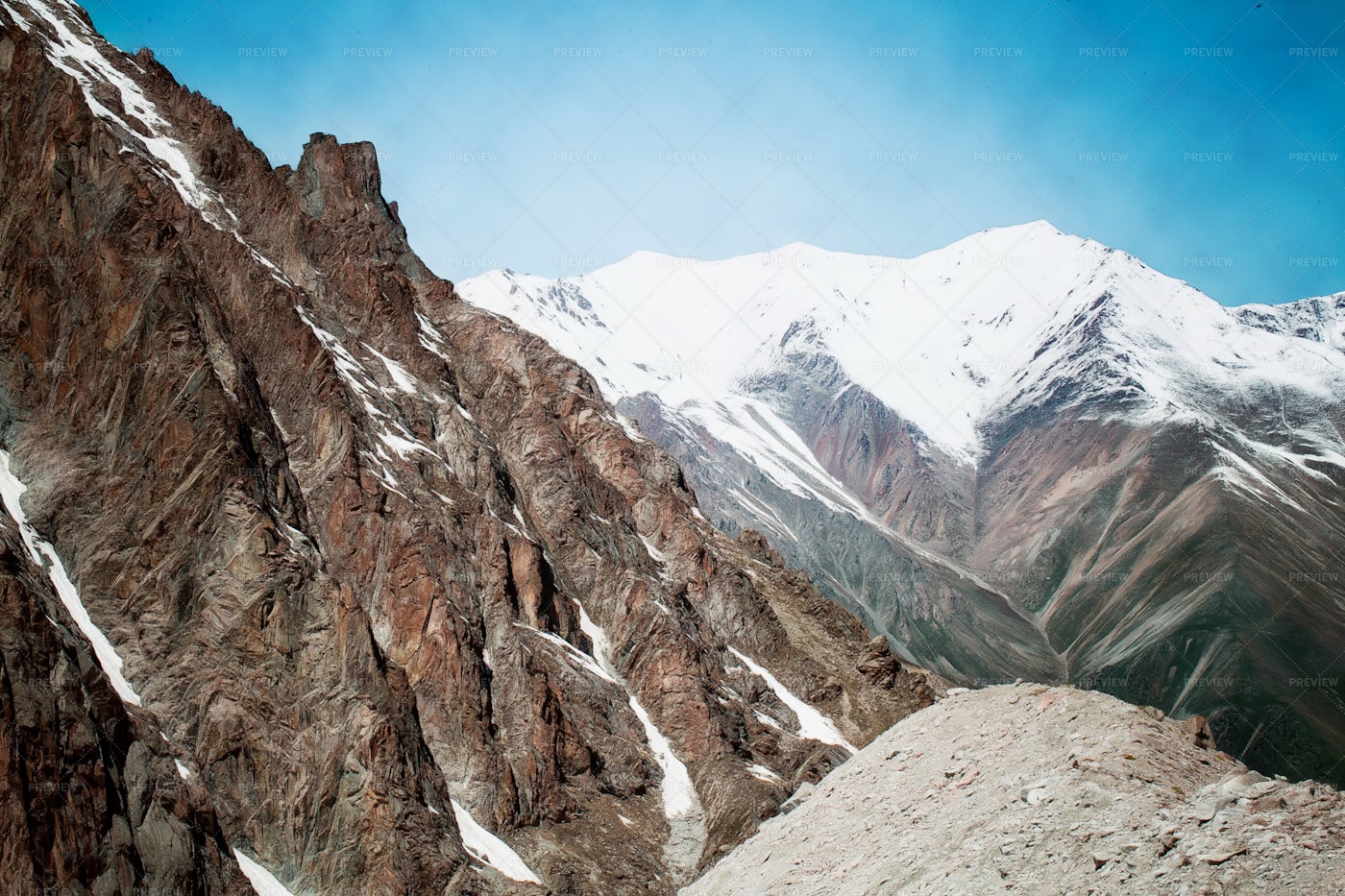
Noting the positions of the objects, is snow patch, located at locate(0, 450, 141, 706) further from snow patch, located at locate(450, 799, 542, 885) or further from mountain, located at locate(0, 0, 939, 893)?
snow patch, located at locate(450, 799, 542, 885)

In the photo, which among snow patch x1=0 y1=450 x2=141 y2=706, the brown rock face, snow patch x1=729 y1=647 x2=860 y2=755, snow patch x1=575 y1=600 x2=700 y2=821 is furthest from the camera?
snow patch x1=729 y1=647 x2=860 y2=755

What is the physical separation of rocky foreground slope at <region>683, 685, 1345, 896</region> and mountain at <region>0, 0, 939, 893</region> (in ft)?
66.0

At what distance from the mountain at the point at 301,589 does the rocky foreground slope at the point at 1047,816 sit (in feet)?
66.0

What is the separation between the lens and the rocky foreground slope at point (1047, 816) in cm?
2270

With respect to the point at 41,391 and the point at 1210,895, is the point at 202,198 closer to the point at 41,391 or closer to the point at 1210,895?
the point at 41,391

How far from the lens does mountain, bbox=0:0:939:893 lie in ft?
155

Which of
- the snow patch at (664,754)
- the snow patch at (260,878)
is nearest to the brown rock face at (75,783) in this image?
the snow patch at (260,878)

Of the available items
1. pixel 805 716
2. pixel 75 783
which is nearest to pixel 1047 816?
pixel 75 783

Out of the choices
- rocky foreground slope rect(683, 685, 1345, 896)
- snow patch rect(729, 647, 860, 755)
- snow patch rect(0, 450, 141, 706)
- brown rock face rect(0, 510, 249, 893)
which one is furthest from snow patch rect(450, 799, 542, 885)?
snow patch rect(729, 647, 860, 755)

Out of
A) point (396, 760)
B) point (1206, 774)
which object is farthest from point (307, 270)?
point (1206, 774)

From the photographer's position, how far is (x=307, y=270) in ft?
313

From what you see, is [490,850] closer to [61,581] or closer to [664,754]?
[664,754]

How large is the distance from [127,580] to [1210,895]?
48.3 metres

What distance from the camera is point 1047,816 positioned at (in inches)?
1086
